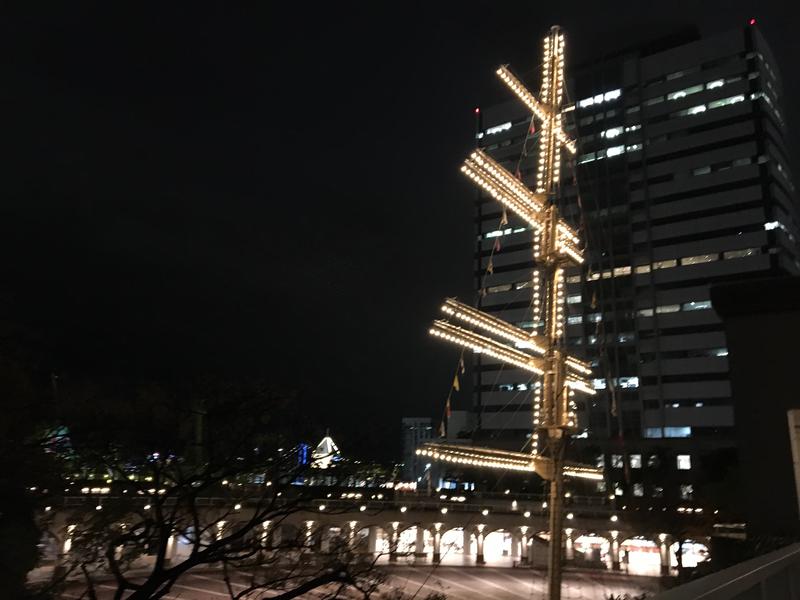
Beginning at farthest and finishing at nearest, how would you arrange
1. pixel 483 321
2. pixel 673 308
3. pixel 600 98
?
pixel 600 98
pixel 673 308
pixel 483 321

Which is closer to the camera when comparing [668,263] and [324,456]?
[324,456]

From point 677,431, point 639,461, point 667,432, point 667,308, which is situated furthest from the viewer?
point 667,308

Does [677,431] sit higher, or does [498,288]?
[498,288]

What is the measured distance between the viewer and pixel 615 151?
226 ft

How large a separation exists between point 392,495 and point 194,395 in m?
32.2

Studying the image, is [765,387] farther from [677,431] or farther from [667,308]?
[667,308]

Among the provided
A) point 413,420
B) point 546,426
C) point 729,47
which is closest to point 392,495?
point 546,426

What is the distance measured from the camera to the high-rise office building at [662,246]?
58219 millimetres

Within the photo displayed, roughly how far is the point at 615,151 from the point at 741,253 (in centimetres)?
1757

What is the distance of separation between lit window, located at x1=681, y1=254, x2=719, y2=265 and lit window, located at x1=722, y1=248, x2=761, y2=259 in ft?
2.84

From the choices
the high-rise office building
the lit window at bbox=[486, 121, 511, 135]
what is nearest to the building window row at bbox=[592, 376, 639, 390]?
the high-rise office building

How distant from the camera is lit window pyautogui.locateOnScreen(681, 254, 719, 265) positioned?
6065cm

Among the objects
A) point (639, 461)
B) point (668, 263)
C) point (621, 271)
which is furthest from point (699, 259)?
point (639, 461)

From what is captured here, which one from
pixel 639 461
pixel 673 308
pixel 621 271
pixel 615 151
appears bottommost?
pixel 639 461
